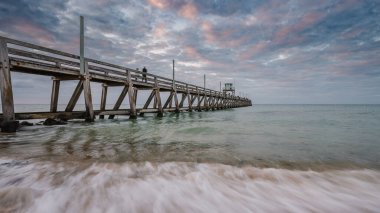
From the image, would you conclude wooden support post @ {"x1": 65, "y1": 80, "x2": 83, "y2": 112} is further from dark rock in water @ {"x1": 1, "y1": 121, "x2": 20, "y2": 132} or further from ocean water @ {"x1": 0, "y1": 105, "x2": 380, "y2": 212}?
ocean water @ {"x1": 0, "y1": 105, "x2": 380, "y2": 212}

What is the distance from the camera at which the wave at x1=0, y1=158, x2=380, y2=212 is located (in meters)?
1.84

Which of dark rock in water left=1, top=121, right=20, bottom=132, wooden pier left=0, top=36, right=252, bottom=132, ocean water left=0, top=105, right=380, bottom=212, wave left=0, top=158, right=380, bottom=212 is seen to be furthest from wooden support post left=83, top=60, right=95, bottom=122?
wave left=0, top=158, right=380, bottom=212

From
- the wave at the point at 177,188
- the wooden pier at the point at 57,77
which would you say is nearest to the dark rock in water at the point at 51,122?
the wooden pier at the point at 57,77

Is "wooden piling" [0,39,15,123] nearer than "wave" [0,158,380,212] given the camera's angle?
No

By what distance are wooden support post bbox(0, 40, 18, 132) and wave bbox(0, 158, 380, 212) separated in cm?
399

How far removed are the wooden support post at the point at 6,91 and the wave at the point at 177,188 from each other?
13.1ft

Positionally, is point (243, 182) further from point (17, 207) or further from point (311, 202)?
point (17, 207)

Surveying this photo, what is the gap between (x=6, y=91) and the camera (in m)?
5.96

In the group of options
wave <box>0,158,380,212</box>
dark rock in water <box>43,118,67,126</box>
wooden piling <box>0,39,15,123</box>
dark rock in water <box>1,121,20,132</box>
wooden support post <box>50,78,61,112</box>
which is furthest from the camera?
wooden support post <box>50,78,61,112</box>

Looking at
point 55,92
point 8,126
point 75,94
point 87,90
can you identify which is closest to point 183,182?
point 8,126

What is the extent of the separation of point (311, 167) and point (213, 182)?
1.76 meters

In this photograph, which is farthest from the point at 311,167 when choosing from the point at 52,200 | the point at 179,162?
the point at 52,200

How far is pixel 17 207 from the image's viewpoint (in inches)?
67.3

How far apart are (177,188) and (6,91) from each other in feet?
22.1
